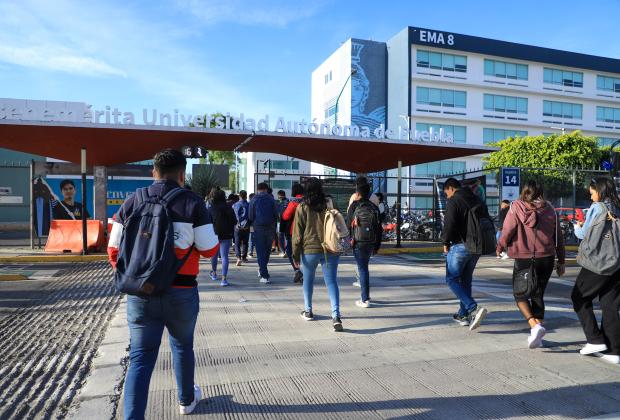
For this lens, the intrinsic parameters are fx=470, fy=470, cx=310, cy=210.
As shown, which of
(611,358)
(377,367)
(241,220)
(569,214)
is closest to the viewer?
(377,367)

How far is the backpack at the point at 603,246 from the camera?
169 inches

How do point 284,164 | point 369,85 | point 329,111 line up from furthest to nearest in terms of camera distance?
point 329,111
point 284,164
point 369,85

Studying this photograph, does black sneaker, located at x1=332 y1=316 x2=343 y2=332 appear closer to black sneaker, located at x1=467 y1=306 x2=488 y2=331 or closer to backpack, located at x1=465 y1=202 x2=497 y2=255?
black sneaker, located at x1=467 y1=306 x2=488 y2=331

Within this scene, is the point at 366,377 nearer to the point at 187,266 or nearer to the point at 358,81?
the point at 187,266

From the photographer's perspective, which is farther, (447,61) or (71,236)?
(447,61)

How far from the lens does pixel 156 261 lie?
275 centimetres

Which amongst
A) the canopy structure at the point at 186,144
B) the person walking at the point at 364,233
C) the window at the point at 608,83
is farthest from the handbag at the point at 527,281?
the window at the point at 608,83

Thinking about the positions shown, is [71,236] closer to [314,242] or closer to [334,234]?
[314,242]

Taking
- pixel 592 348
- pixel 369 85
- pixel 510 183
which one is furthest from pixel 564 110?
pixel 592 348

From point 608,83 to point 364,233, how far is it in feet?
192

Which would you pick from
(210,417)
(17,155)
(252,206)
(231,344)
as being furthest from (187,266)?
(17,155)

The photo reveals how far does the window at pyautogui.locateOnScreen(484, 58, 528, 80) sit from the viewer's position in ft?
158

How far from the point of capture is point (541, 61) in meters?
49.1

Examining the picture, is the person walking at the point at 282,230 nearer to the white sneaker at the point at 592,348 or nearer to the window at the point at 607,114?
the white sneaker at the point at 592,348
